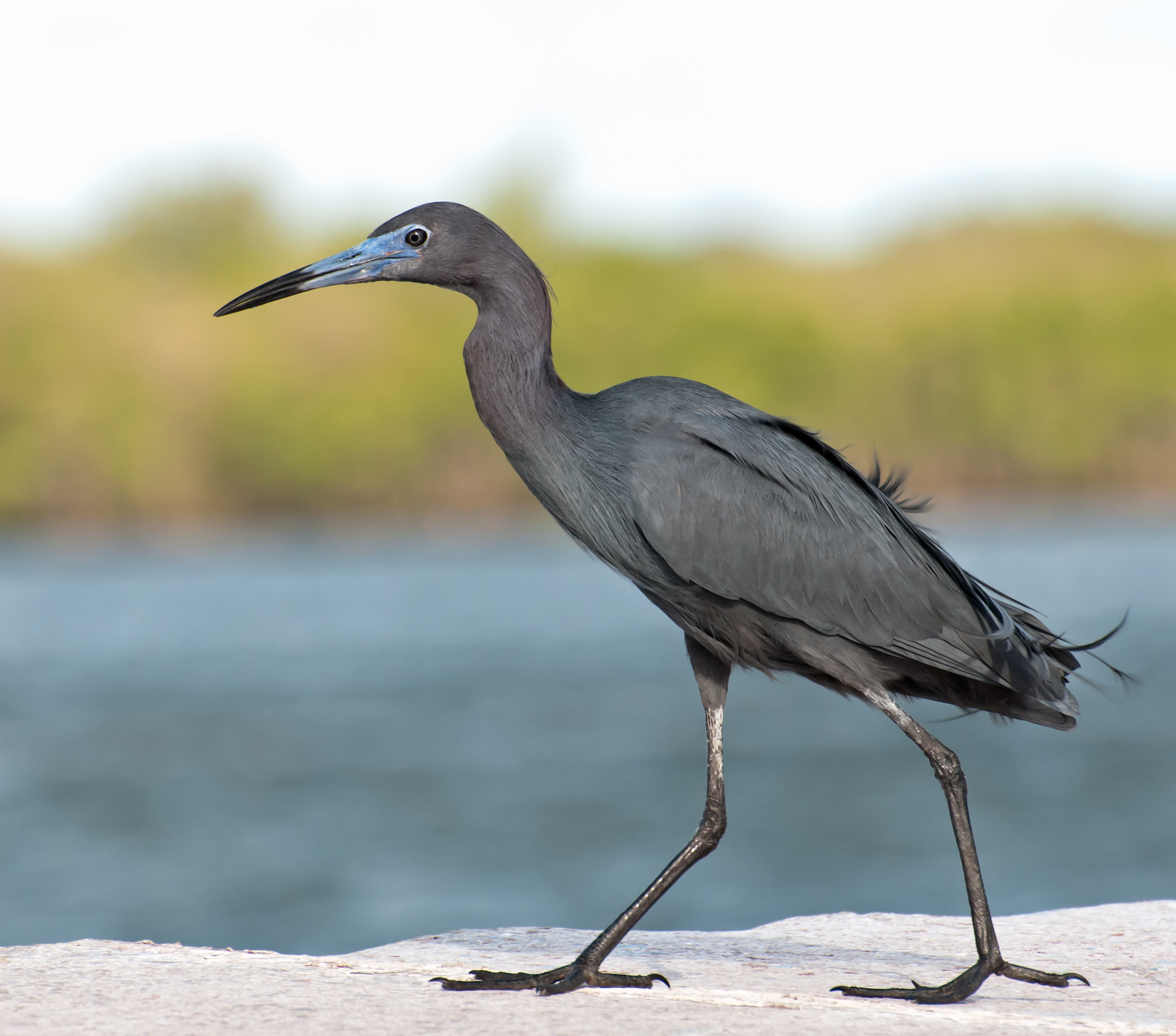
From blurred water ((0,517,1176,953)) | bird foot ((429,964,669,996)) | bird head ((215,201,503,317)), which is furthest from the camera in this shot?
blurred water ((0,517,1176,953))

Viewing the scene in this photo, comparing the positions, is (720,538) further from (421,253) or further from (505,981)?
(505,981)

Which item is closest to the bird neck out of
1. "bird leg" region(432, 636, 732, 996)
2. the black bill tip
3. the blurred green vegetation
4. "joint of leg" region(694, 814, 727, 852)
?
the black bill tip

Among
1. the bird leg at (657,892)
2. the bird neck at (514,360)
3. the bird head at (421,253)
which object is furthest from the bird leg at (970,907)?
the bird head at (421,253)

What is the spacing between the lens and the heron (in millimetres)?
4676

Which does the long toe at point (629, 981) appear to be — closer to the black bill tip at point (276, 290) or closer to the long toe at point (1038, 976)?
the long toe at point (1038, 976)

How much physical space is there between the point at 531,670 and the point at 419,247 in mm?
21340

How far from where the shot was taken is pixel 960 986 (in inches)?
174

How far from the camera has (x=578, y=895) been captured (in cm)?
1297

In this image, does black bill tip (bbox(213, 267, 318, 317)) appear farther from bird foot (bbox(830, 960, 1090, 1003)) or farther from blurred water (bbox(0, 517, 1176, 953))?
blurred water (bbox(0, 517, 1176, 953))

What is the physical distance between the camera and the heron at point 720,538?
4676mm

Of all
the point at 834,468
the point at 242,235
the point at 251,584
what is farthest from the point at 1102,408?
the point at 242,235

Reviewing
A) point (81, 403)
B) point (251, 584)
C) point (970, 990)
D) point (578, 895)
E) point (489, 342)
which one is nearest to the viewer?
point (970, 990)

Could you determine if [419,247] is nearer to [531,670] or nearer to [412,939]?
[412,939]

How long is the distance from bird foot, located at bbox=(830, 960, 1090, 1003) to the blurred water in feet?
24.2
